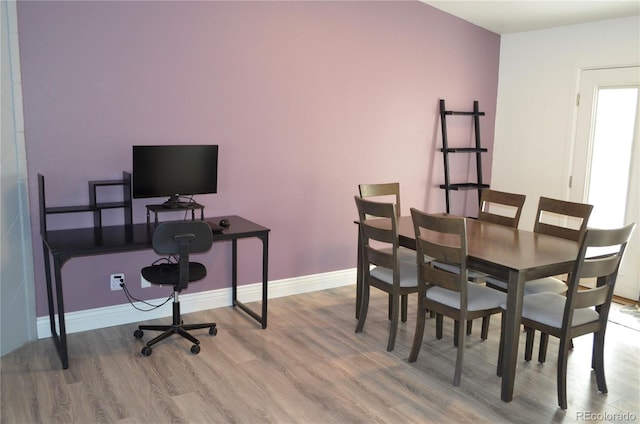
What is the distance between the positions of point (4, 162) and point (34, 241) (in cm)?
53

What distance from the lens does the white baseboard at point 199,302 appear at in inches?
143

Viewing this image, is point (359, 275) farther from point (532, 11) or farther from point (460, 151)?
point (532, 11)

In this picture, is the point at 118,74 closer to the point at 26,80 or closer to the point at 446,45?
the point at 26,80

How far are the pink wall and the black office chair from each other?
19.2 inches

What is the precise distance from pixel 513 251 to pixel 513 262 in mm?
254

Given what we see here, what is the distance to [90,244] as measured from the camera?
3.15 meters

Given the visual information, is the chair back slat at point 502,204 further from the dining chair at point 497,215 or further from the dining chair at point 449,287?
the dining chair at point 449,287

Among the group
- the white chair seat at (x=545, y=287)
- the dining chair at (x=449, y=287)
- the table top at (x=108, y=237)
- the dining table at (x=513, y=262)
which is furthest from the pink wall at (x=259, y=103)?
the white chair seat at (x=545, y=287)

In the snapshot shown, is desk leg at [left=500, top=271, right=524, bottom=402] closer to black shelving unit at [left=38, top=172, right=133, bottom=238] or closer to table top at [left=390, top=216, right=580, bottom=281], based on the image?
table top at [left=390, top=216, right=580, bottom=281]

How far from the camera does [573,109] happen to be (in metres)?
4.97

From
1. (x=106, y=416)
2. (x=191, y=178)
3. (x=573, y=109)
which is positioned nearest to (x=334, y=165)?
(x=191, y=178)

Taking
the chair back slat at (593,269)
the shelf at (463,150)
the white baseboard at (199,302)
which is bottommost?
the white baseboard at (199,302)

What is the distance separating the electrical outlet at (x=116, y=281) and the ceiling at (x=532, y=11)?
11.3 feet

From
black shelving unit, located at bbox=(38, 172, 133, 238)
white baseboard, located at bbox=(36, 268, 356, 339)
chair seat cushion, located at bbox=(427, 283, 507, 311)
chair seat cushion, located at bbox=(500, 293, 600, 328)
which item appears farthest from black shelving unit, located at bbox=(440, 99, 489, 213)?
black shelving unit, located at bbox=(38, 172, 133, 238)
